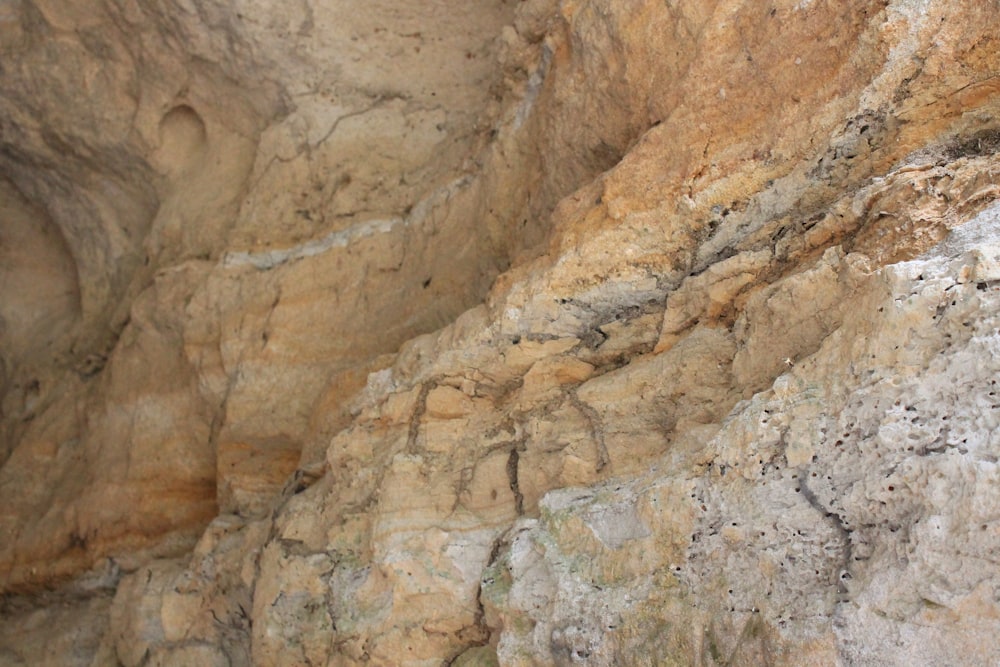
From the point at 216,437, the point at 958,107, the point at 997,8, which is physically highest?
the point at 997,8

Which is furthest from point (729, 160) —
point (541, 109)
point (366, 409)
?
point (366, 409)

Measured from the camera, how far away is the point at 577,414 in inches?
119

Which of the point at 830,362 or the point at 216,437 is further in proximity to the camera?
the point at 216,437

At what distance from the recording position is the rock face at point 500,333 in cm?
217

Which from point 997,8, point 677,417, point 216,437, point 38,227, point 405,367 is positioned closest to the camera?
point 997,8

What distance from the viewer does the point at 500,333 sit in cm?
320

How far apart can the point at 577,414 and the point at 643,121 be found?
975mm

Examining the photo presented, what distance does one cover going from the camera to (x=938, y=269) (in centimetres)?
214

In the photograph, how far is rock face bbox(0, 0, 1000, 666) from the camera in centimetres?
217

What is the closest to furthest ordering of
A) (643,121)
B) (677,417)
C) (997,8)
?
(997,8) → (677,417) → (643,121)

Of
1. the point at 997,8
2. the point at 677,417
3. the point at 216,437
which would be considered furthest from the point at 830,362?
the point at 216,437

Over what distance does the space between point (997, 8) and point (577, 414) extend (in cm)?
153

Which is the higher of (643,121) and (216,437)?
(643,121)

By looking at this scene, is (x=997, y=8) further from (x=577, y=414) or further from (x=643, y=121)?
(x=577, y=414)
